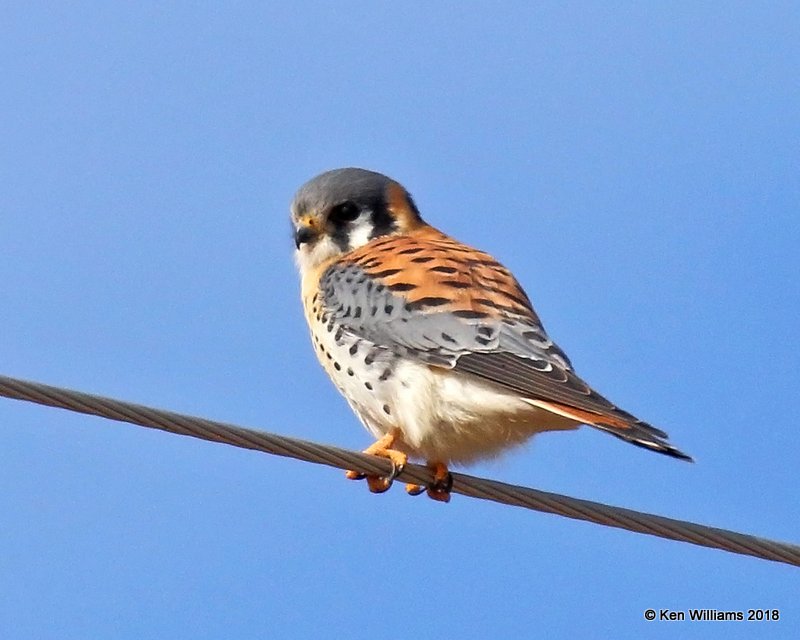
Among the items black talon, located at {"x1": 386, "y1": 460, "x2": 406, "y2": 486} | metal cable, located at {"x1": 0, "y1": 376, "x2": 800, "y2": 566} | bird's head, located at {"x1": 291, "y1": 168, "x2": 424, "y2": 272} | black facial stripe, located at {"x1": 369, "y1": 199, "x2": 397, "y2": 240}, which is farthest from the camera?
black facial stripe, located at {"x1": 369, "y1": 199, "x2": 397, "y2": 240}

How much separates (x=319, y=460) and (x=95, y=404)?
636 mm

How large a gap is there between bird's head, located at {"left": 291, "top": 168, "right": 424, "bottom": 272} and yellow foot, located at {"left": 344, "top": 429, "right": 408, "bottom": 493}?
1159 millimetres

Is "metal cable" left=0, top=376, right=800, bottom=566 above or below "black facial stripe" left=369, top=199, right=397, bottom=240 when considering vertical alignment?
below

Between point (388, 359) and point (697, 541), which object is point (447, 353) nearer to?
point (388, 359)

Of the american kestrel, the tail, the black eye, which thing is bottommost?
the tail

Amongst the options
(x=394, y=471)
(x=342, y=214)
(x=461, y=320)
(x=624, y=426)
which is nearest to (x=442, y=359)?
(x=461, y=320)

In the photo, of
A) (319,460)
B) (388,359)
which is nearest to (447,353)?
(388,359)

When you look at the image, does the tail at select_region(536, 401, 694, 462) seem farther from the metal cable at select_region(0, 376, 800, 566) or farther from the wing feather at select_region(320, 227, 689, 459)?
the metal cable at select_region(0, 376, 800, 566)

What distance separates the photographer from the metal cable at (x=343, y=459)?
360 centimetres

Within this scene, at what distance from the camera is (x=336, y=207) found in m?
6.23

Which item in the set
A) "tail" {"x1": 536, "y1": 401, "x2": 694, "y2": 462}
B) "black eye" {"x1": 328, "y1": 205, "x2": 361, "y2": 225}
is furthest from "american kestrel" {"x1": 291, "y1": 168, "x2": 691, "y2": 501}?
"black eye" {"x1": 328, "y1": 205, "x2": 361, "y2": 225}

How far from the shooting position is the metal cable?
142 inches

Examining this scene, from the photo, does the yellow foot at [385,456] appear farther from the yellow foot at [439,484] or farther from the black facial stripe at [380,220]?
the black facial stripe at [380,220]

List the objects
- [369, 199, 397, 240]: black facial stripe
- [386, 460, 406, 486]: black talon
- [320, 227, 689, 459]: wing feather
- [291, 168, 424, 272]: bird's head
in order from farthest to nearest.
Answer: [369, 199, 397, 240]: black facial stripe, [291, 168, 424, 272]: bird's head, [386, 460, 406, 486]: black talon, [320, 227, 689, 459]: wing feather
